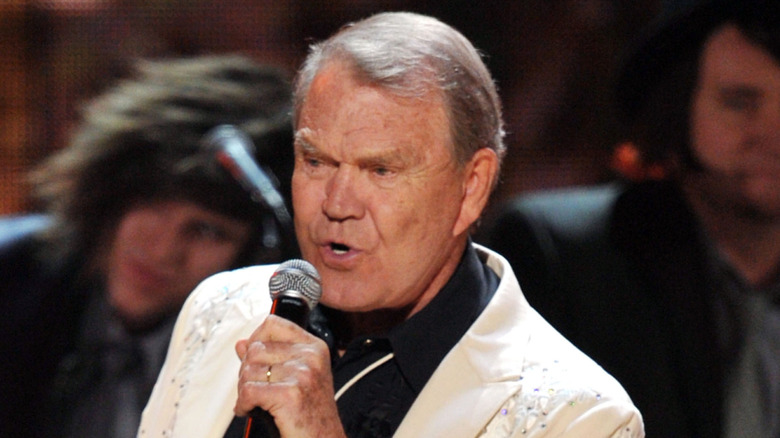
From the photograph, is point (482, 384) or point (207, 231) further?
point (207, 231)

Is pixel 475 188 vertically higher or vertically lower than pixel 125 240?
higher

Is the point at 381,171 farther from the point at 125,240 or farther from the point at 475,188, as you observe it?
the point at 125,240

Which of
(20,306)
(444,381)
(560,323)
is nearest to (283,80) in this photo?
(20,306)

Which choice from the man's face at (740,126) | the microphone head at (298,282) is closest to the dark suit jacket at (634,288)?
the man's face at (740,126)

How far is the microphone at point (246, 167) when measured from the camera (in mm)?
2736

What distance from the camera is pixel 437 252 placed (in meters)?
Result: 1.84

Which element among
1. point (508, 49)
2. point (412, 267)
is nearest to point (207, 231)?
point (508, 49)

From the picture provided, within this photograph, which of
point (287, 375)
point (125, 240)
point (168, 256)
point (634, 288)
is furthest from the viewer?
point (125, 240)

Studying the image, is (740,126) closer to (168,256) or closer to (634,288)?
(634,288)

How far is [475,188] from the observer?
6.17 ft

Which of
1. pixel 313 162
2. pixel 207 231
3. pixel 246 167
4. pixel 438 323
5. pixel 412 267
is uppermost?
pixel 313 162

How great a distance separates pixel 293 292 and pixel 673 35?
5.78 ft

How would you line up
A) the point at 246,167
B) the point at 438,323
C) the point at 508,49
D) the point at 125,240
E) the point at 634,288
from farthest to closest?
the point at 508,49 < the point at 125,240 < the point at 246,167 < the point at 634,288 < the point at 438,323

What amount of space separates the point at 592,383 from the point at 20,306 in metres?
2.23
